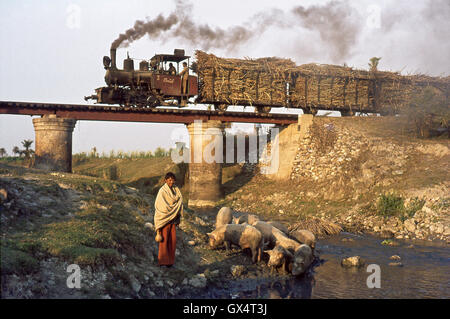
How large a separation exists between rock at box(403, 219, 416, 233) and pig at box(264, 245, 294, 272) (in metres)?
7.86

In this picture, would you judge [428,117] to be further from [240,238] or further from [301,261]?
[301,261]

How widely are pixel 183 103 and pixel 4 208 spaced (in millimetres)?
15979

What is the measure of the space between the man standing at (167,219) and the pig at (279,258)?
89.8 inches

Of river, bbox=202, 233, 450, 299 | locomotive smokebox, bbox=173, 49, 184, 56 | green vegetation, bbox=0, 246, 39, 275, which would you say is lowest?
river, bbox=202, 233, 450, 299

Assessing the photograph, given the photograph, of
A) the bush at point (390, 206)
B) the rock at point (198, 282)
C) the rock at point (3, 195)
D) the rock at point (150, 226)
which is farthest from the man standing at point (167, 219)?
the bush at point (390, 206)

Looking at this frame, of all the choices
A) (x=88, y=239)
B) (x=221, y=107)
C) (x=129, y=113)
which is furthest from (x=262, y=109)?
(x=88, y=239)

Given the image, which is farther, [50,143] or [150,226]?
[50,143]

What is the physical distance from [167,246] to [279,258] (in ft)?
8.37

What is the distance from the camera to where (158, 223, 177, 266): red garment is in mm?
8969

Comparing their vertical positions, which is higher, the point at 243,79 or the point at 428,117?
the point at 243,79

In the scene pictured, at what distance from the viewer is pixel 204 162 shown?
2428 cm

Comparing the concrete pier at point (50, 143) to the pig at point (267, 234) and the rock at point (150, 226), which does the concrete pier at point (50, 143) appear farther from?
the pig at point (267, 234)

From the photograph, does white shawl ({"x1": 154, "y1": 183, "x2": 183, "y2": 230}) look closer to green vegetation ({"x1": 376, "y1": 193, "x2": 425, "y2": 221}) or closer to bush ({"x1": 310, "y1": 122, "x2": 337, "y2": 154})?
green vegetation ({"x1": 376, "y1": 193, "x2": 425, "y2": 221})

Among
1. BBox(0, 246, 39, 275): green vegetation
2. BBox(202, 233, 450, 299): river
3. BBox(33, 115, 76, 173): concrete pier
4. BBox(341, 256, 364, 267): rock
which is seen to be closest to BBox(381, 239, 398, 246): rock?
BBox(202, 233, 450, 299): river
